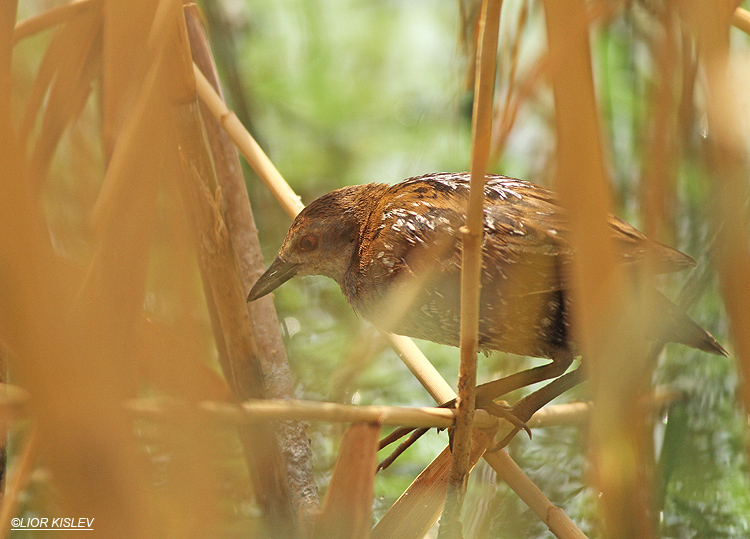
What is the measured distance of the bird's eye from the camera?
2.62 meters

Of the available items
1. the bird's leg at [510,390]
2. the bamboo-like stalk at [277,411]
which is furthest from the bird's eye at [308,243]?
the bamboo-like stalk at [277,411]

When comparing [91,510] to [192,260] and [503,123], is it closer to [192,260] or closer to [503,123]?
[192,260]

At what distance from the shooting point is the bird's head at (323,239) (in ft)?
8.48

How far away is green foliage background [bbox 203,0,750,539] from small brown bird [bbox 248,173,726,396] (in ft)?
0.50

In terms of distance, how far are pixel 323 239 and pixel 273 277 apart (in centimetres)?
25

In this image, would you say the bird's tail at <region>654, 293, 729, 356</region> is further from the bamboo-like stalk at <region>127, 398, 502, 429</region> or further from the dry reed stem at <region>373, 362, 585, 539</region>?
the bamboo-like stalk at <region>127, 398, 502, 429</region>

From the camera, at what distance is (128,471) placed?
829mm

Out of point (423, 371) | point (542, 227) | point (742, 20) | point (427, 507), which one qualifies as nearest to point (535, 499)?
point (427, 507)

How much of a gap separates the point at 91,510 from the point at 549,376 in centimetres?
160

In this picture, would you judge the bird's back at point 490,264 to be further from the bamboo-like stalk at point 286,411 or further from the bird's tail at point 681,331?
the bamboo-like stalk at point 286,411

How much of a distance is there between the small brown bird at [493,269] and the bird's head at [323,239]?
0.17m

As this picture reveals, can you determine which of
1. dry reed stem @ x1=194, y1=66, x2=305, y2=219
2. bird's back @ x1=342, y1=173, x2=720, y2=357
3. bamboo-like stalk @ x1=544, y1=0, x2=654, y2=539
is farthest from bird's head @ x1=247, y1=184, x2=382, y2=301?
bamboo-like stalk @ x1=544, y1=0, x2=654, y2=539

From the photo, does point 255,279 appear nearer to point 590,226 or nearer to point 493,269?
point 493,269

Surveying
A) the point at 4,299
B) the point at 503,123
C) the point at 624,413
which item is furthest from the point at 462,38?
the point at 4,299
